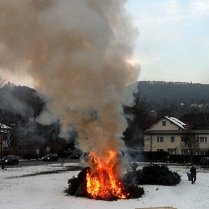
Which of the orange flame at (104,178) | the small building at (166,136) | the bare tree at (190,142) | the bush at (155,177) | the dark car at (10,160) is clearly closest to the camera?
the orange flame at (104,178)

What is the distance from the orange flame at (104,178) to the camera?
22656 mm

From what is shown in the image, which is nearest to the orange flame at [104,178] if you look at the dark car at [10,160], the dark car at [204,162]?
the dark car at [10,160]

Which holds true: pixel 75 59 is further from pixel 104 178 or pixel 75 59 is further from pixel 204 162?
pixel 204 162

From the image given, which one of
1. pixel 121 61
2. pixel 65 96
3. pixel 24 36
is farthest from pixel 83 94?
pixel 24 36

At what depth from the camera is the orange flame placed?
2266 cm

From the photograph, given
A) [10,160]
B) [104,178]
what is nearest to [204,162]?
[10,160]

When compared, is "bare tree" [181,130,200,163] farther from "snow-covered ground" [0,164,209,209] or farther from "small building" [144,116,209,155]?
"snow-covered ground" [0,164,209,209]

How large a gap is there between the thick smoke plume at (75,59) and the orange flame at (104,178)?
0.74m

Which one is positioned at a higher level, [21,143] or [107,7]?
[107,7]

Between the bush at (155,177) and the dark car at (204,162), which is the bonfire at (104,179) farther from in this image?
the dark car at (204,162)

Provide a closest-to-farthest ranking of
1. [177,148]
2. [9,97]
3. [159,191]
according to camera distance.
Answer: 1. [159,191]
2. [9,97]
3. [177,148]

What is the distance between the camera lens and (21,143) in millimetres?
71875

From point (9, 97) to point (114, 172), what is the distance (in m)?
29.9

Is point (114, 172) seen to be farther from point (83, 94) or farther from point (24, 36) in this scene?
point (24, 36)
